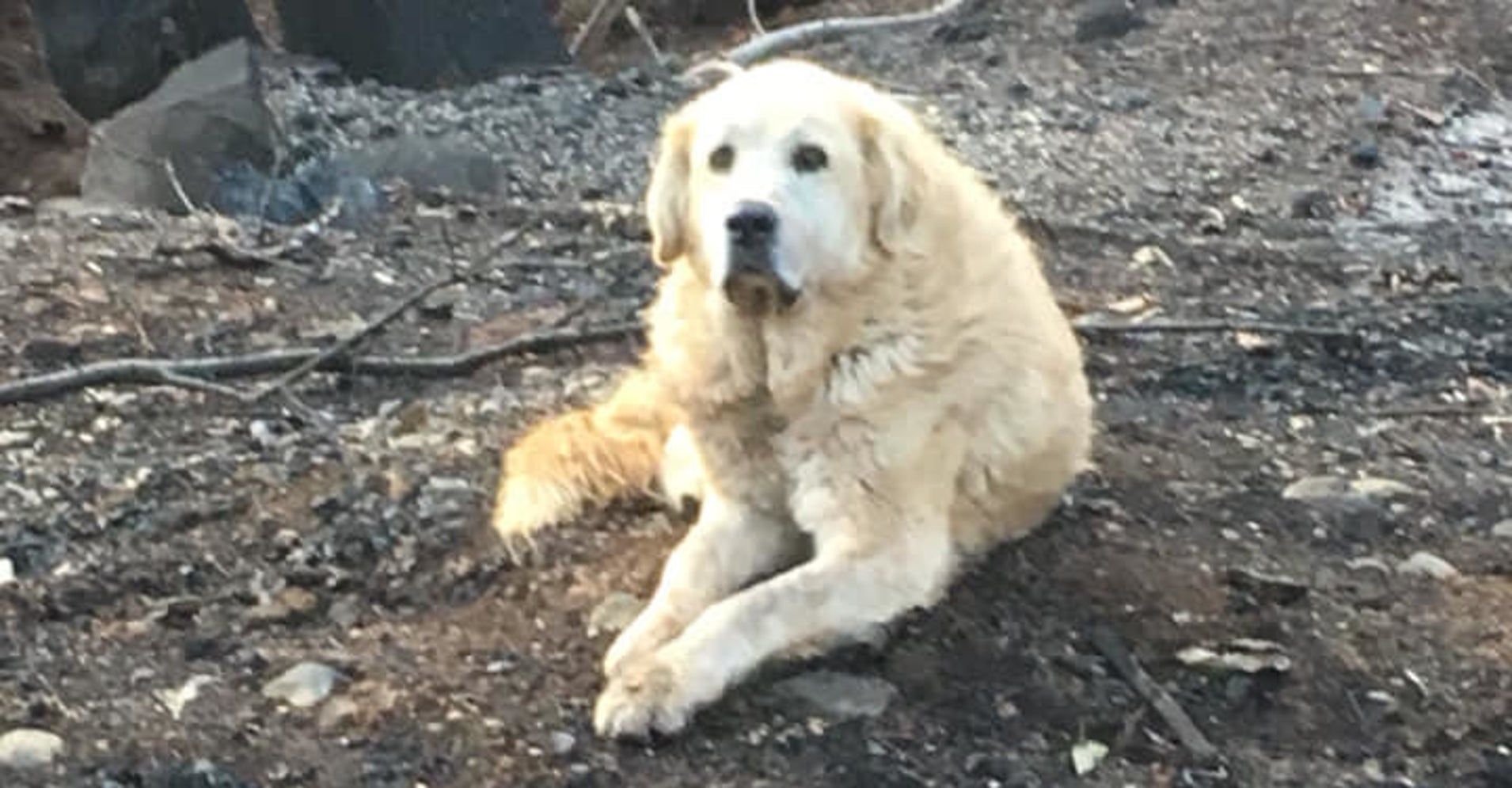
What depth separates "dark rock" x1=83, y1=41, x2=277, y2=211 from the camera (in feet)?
27.8

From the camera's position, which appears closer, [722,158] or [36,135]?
[722,158]

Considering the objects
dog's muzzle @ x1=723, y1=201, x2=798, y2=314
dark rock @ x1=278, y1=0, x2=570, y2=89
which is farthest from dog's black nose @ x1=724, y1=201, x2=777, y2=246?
dark rock @ x1=278, y1=0, x2=570, y2=89

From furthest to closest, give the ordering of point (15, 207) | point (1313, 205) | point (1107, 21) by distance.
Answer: point (1107, 21) < point (1313, 205) < point (15, 207)

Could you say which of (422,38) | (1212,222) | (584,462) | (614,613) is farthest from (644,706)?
(422,38)

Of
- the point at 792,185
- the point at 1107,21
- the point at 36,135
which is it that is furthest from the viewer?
the point at 1107,21

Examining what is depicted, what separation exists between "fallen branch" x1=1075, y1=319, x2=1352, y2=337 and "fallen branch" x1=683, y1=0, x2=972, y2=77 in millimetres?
4558

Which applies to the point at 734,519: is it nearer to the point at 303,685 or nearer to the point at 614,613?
the point at 614,613

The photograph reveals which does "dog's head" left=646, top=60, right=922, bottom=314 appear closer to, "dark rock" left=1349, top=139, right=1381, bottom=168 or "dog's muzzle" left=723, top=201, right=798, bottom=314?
"dog's muzzle" left=723, top=201, right=798, bottom=314

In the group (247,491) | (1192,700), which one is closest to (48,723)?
(247,491)

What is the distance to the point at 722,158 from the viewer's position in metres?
4.70

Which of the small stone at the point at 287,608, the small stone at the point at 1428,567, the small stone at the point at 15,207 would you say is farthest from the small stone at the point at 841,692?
the small stone at the point at 15,207

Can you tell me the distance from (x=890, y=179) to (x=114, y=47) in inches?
236

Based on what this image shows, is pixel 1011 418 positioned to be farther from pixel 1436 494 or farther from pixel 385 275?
pixel 385 275

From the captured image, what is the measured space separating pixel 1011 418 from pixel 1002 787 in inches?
39.9
